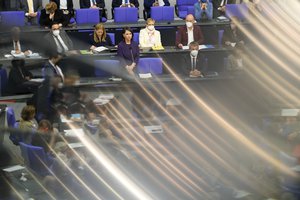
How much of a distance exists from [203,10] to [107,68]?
10.7 ft

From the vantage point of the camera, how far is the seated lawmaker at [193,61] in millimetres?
9297

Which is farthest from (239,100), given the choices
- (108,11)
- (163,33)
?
(108,11)

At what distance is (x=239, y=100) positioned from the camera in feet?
26.8

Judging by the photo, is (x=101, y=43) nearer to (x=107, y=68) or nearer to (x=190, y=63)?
(x=107, y=68)

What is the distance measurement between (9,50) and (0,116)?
3.16 meters

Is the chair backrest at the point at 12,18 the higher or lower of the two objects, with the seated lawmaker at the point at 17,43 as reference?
higher

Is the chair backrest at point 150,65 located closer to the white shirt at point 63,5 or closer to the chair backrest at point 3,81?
the chair backrest at point 3,81

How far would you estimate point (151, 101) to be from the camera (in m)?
8.07

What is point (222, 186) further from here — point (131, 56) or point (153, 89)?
point (131, 56)

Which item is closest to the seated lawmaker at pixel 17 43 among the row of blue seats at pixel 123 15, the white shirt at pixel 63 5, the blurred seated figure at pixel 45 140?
the row of blue seats at pixel 123 15

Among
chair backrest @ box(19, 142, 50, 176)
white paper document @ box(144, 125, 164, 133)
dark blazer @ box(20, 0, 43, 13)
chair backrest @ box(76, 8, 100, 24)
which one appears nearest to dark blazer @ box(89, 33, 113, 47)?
chair backrest @ box(76, 8, 100, 24)

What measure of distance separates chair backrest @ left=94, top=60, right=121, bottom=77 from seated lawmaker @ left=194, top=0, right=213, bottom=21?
305 cm

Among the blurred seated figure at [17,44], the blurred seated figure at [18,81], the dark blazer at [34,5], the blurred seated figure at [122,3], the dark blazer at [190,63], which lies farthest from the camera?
the blurred seated figure at [122,3]

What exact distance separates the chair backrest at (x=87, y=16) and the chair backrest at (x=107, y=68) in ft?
7.42
